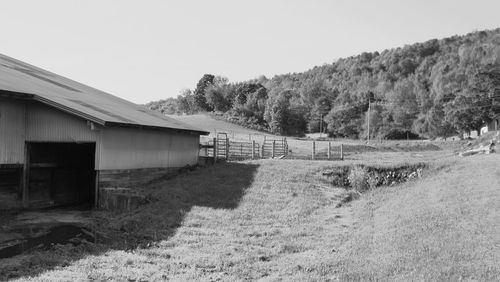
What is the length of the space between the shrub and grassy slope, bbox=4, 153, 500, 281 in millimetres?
1052

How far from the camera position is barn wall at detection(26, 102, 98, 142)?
1552cm

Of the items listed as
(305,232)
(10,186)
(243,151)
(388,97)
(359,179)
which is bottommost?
(305,232)

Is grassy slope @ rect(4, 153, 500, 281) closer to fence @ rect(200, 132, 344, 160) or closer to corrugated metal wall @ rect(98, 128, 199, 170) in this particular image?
corrugated metal wall @ rect(98, 128, 199, 170)

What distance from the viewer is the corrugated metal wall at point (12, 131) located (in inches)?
583

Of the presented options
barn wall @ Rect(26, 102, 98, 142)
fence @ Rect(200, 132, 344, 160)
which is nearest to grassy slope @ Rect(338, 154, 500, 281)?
fence @ Rect(200, 132, 344, 160)

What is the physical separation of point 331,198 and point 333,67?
488ft

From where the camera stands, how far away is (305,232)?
10.8 m

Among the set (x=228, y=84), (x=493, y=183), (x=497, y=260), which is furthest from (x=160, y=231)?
(x=228, y=84)

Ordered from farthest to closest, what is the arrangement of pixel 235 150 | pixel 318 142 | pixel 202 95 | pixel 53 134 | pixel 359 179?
pixel 202 95 < pixel 318 142 < pixel 235 150 < pixel 359 179 < pixel 53 134

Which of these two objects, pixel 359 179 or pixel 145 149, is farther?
pixel 145 149

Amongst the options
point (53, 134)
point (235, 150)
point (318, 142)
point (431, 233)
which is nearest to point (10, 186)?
point (53, 134)

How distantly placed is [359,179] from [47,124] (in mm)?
11820

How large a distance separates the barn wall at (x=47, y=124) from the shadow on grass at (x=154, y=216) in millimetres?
3177

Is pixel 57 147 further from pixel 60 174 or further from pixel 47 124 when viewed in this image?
pixel 47 124
